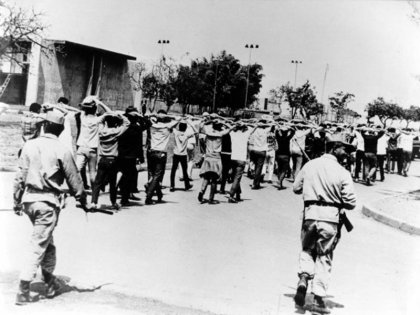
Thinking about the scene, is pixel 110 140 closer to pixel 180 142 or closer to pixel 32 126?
pixel 32 126

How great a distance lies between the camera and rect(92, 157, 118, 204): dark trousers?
31.3 feet

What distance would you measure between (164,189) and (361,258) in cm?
626

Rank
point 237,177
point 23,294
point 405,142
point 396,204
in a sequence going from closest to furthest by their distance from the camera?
point 23,294
point 237,177
point 396,204
point 405,142

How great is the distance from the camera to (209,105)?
200 ft

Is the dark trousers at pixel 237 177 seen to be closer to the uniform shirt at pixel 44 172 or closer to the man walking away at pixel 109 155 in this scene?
the man walking away at pixel 109 155

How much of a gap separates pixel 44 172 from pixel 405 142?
59.8 ft

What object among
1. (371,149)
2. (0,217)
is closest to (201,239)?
(0,217)

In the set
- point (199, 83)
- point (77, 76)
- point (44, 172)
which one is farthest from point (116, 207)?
point (199, 83)

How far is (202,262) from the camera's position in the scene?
6859mm

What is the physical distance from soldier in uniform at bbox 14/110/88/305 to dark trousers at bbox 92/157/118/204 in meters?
4.15

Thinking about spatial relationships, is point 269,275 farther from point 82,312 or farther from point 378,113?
point 378,113

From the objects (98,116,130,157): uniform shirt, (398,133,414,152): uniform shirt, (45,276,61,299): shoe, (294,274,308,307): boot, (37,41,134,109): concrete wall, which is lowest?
(45,276,61,299): shoe

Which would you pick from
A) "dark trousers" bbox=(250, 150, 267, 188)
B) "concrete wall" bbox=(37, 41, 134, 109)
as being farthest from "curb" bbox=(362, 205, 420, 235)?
"concrete wall" bbox=(37, 41, 134, 109)

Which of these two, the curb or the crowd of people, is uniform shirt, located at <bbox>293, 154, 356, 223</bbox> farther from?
the curb
